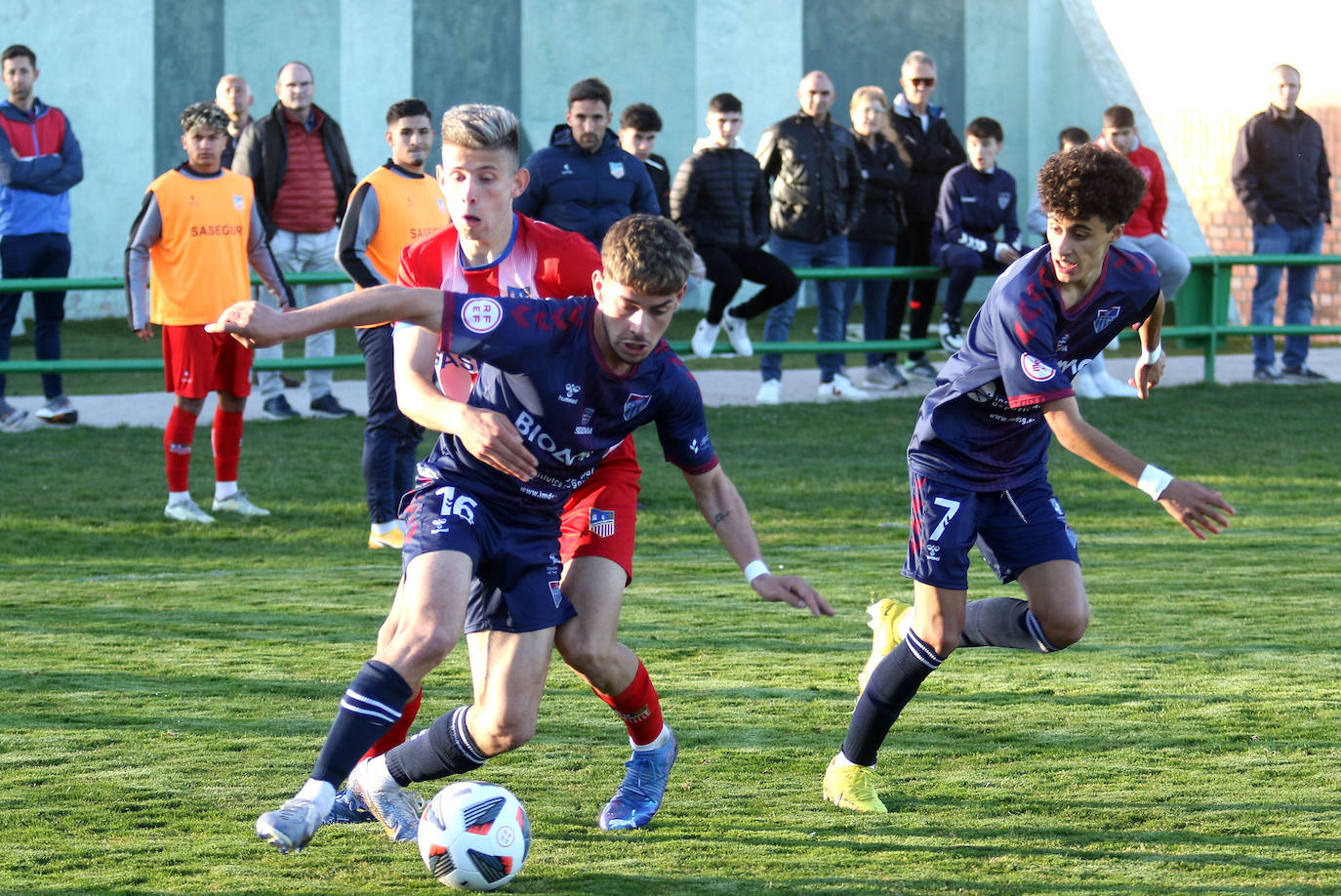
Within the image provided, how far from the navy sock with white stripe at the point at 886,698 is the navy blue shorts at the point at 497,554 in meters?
0.88

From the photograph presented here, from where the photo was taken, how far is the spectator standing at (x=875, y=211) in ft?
38.9

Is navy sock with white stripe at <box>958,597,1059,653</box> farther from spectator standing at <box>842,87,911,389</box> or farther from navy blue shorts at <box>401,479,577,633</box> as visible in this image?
spectator standing at <box>842,87,911,389</box>

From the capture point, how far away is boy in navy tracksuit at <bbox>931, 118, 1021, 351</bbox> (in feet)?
38.5

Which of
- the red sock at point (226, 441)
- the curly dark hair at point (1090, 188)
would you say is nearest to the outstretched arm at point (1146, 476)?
the curly dark hair at point (1090, 188)

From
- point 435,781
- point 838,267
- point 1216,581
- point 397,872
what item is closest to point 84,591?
point 435,781

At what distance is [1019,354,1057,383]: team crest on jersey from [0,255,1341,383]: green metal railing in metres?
7.46

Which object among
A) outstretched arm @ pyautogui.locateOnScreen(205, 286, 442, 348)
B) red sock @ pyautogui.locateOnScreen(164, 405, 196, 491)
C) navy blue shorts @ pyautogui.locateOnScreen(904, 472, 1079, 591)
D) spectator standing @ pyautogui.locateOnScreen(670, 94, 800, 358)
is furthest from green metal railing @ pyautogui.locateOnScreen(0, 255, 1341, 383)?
outstretched arm @ pyautogui.locateOnScreen(205, 286, 442, 348)

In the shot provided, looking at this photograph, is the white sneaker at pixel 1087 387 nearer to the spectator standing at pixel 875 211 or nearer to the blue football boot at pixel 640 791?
the spectator standing at pixel 875 211

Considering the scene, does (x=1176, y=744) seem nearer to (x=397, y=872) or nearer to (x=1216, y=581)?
(x=397, y=872)

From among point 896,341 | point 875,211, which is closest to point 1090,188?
point 875,211

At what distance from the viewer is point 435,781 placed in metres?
4.60

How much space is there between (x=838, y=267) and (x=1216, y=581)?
5.16 metres

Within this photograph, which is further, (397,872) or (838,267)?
(838,267)

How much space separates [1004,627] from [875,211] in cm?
813
